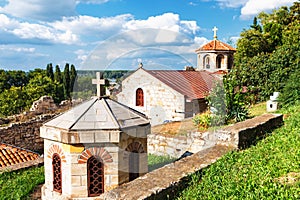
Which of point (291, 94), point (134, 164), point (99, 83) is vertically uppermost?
point (99, 83)

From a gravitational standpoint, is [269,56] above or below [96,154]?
above

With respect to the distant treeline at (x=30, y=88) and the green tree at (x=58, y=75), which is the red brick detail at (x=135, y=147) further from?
the green tree at (x=58, y=75)

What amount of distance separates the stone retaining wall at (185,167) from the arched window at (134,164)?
96cm

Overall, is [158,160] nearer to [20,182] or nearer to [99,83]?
[20,182]

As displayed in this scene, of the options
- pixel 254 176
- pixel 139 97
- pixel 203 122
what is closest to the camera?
pixel 254 176

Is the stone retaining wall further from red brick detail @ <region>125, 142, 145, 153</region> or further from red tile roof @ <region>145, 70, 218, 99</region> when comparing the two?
red tile roof @ <region>145, 70, 218, 99</region>

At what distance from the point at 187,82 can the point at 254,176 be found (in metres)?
15.1

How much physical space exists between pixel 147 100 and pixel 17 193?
475 inches

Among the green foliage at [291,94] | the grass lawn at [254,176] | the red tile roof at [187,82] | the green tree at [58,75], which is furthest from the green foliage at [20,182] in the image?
the green tree at [58,75]

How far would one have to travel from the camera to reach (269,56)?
2153cm

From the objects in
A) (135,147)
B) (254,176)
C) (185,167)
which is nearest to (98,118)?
(135,147)

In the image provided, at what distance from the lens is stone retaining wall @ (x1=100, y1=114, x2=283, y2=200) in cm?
463

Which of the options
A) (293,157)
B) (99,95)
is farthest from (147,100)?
(293,157)

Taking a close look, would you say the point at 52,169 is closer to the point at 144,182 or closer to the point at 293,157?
the point at 144,182
